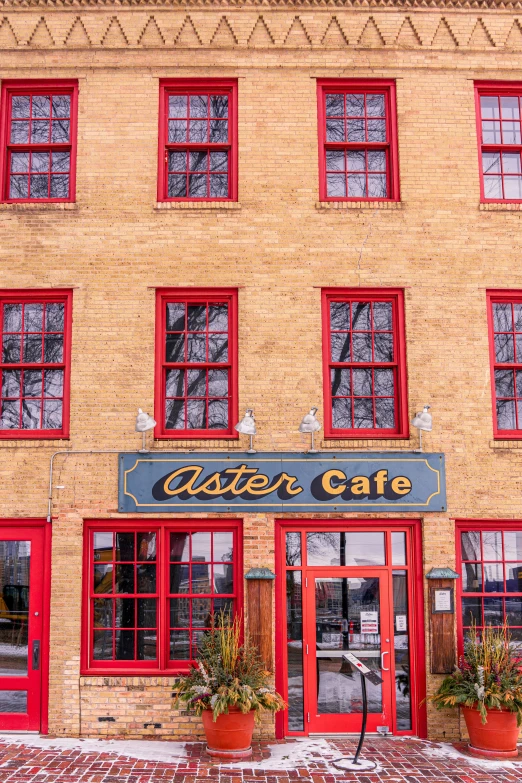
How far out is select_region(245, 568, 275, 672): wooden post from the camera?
10461 millimetres

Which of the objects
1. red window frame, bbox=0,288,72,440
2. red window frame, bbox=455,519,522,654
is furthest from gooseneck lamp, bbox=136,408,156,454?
red window frame, bbox=455,519,522,654

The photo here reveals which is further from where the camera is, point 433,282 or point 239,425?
point 433,282

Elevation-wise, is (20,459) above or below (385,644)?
above

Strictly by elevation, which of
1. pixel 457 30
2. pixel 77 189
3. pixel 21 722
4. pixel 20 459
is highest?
pixel 457 30

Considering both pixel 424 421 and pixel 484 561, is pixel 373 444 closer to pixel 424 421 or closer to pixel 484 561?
pixel 424 421

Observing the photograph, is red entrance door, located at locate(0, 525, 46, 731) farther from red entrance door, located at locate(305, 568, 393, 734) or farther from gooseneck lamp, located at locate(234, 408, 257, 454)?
red entrance door, located at locate(305, 568, 393, 734)

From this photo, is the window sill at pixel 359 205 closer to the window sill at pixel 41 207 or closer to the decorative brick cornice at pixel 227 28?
the decorative brick cornice at pixel 227 28

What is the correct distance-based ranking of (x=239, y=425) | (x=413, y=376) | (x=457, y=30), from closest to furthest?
1. (x=239, y=425)
2. (x=413, y=376)
3. (x=457, y=30)

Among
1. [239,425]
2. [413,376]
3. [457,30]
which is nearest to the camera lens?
[239,425]

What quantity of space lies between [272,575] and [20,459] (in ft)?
12.9

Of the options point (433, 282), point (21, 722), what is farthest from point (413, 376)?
point (21, 722)

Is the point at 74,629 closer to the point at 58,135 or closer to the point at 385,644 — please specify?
the point at 385,644

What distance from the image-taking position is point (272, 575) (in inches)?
415

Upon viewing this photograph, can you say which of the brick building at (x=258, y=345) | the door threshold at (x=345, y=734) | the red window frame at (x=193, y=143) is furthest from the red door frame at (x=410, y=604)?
the red window frame at (x=193, y=143)
